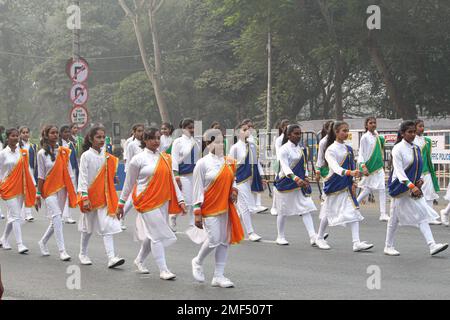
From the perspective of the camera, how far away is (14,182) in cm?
1236

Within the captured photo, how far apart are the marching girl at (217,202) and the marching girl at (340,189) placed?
2820 millimetres

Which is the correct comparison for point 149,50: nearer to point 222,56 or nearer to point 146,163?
point 222,56

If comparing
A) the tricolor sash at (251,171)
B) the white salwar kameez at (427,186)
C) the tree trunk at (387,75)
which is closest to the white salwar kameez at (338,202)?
the tricolor sash at (251,171)

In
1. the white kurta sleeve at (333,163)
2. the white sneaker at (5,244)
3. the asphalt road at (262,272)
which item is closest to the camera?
the asphalt road at (262,272)

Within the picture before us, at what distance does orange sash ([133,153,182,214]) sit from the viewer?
9336 millimetres

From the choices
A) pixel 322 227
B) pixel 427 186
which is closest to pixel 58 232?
pixel 322 227

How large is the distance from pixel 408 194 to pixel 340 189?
1.06 meters

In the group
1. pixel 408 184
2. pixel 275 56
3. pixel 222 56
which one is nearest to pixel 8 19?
pixel 222 56

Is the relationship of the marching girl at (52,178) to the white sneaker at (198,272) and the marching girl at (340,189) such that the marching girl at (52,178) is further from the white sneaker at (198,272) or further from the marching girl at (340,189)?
the marching girl at (340,189)

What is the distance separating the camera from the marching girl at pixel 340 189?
37.4 feet

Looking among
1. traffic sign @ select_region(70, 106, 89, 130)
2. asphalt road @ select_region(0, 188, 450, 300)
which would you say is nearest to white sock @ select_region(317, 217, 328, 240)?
Answer: asphalt road @ select_region(0, 188, 450, 300)

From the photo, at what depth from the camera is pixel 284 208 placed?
12.4 metres

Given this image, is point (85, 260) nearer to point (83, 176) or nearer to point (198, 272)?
point (83, 176)

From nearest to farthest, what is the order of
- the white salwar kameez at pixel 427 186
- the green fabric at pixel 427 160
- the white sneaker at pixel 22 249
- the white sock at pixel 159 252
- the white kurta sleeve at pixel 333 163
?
the white sock at pixel 159 252
the white kurta sleeve at pixel 333 163
the white sneaker at pixel 22 249
the green fabric at pixel 427 160
the white salwar kameez at pixel 427 186
